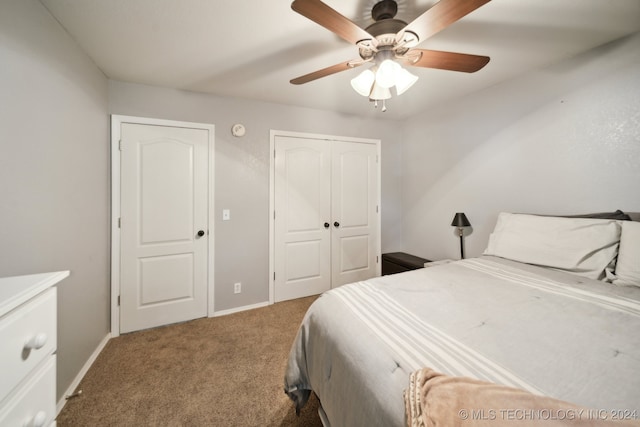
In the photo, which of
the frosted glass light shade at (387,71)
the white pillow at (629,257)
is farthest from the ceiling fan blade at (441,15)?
the white pillow at (629,257)

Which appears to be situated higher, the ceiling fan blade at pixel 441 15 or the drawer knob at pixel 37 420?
the ceiling fan blade at pixel 441 15

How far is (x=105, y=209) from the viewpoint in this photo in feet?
6.73

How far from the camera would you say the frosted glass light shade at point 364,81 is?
55.6 inches

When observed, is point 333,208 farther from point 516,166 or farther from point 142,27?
point 142,27

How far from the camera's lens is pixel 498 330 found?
3.04 ft

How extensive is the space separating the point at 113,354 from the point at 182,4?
2605mm

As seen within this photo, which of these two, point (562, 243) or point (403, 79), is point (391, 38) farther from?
point (562, 243)

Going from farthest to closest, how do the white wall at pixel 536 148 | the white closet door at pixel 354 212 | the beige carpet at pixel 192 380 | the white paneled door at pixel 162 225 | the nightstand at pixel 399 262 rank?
1. the white closet door at pixel 354 212
2. the nightstand at pixel 399 262
3. the white paneled door at pixel 162 225
4. the white wall at pixel 536 148
5. the beige carpet at pixel 192 380

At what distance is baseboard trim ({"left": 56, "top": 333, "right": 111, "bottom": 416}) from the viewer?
4.59 feet

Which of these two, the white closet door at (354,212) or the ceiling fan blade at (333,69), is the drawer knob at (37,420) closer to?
the ceiling fan blade at (333,69)

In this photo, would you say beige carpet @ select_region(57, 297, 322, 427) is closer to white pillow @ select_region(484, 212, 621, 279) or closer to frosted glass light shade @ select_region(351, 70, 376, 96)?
white pillow @ select_region(484, 212, 621, 279)

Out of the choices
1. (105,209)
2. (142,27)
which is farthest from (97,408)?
(142,27)

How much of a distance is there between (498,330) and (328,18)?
1527 millimetres

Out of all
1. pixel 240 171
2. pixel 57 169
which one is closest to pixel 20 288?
pixel 57 169
